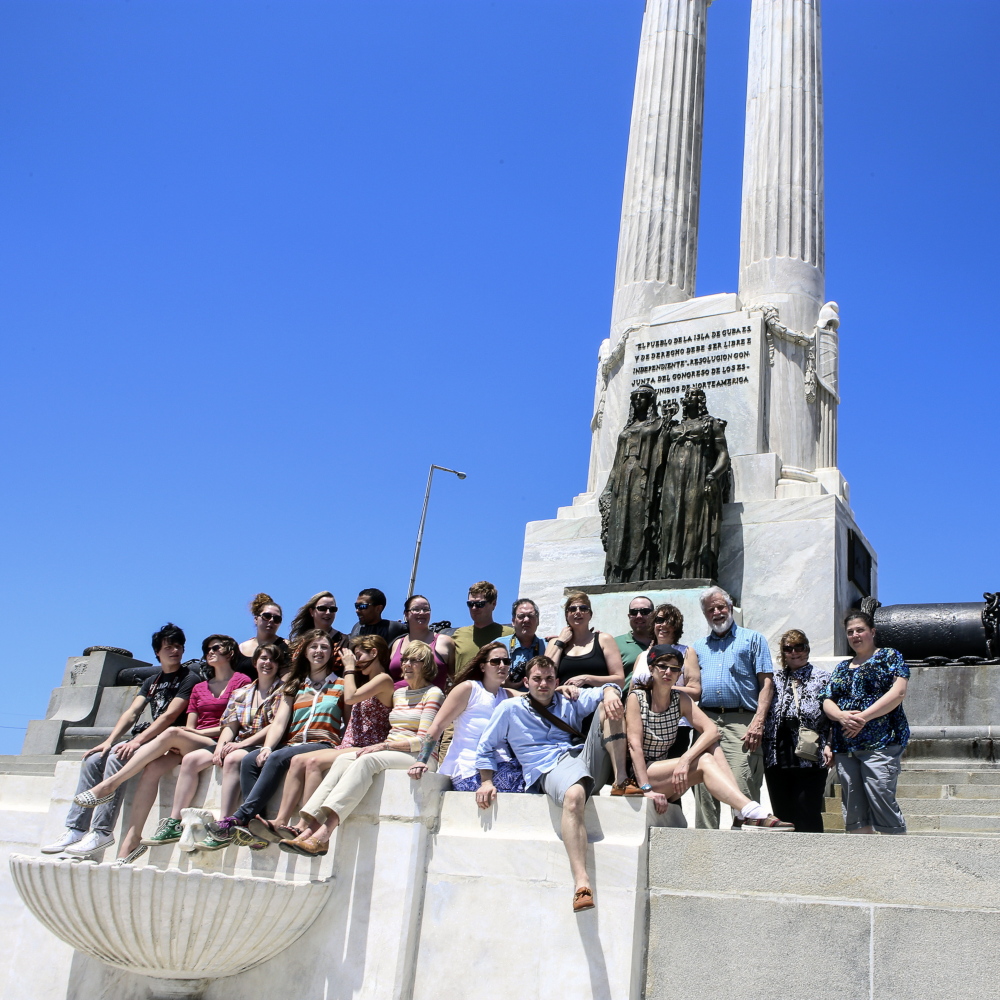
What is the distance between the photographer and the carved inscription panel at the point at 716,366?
50.4 feet

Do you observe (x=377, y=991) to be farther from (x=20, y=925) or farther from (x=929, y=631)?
(x=929, y=631)

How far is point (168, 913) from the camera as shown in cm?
594

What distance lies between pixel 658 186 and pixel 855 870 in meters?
14.9

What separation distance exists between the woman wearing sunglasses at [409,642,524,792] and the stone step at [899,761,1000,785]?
11.3ft

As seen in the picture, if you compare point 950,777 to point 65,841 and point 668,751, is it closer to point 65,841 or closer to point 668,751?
point 668,751

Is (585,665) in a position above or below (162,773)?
above

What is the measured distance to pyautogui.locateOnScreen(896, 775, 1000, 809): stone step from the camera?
7.93 m

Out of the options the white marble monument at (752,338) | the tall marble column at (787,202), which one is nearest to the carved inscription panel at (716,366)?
the white marble monument at (752,338)

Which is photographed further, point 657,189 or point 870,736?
point 657,189

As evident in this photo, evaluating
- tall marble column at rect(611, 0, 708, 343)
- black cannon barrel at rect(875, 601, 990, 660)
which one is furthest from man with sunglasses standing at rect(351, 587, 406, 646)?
tall marble column at rect(611, 0, 708, 343)

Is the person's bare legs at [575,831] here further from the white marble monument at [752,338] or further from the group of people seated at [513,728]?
the white marble monument at [752,338]

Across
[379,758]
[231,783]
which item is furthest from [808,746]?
[231,783]

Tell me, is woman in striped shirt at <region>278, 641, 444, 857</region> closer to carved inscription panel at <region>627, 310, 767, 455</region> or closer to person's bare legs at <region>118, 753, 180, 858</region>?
person's bare legs at <region>118, 753, 180, 858</region>

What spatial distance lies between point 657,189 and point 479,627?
12161 millimetres
